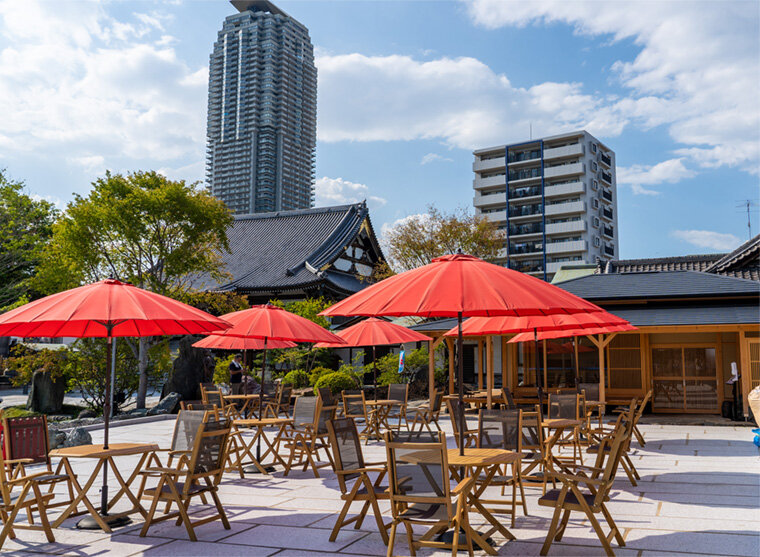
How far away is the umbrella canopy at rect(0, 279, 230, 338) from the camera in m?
5.15

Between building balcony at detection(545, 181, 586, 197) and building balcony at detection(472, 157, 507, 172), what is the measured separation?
500 cm

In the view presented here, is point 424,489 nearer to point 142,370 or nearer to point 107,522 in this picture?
point 107,522

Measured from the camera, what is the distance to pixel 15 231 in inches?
906

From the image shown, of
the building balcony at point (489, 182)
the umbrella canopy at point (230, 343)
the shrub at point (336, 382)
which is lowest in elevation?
the shrub at point (336, 382)

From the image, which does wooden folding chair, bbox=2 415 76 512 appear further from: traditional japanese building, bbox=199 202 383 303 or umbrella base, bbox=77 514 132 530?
traditional japanese building, bbox=199 202 383 303

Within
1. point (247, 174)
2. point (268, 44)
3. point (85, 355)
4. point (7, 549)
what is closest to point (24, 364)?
point (85, 355)

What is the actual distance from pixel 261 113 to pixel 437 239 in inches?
2803

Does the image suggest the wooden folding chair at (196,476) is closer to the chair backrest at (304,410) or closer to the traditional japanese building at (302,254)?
the chair backrest at (304,410)

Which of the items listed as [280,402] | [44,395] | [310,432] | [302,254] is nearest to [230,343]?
[310,432]

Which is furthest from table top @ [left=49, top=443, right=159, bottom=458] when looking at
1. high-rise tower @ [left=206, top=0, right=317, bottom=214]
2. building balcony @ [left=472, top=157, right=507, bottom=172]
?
high-rise tower @ [left=206, top=0, right=317, bottom=214]

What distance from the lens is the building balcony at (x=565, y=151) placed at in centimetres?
5647

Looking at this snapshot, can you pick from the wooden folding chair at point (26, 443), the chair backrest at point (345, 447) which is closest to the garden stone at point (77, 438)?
the wooden folding chair at point (26, 443)

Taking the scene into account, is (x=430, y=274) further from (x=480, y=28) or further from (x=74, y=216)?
(x=74, y=216)

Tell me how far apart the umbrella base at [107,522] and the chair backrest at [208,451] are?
768 mm
